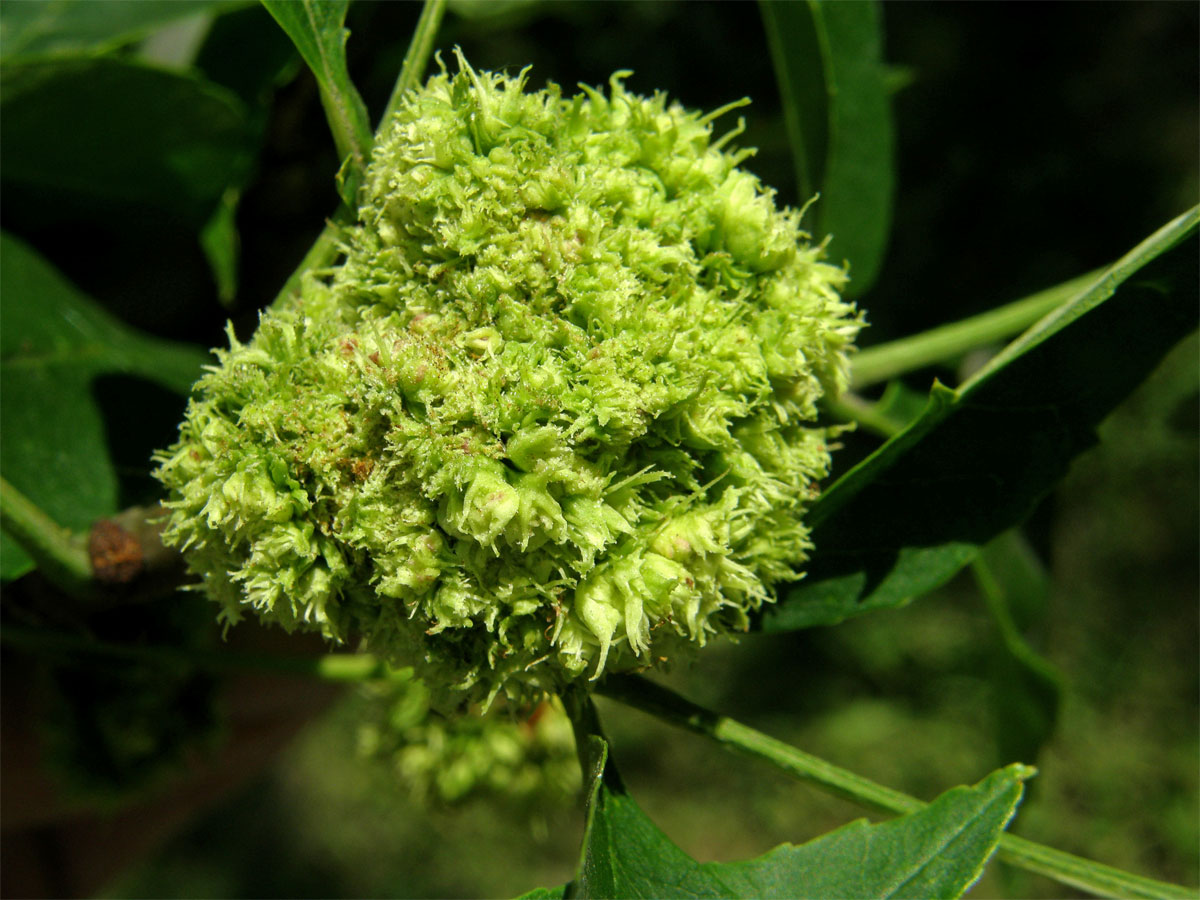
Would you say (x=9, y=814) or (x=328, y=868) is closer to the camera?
(x=9, y=814)

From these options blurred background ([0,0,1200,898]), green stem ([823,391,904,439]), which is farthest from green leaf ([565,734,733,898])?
blurred background ([0,0,1200,898])

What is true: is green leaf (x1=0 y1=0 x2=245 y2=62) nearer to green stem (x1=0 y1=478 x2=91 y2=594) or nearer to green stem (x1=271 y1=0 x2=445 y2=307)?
green stem (x1=271 y1=0 x2=445 y2=307)

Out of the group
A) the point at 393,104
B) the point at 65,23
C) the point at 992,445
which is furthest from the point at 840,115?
the point at 65,23

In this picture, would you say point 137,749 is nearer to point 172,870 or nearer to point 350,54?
point 350,54

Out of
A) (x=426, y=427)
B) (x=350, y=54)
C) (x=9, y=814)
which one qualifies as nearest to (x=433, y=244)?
(x=426, y=427)

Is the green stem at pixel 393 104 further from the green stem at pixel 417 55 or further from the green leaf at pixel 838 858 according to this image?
the green leaf at pixel 838 858

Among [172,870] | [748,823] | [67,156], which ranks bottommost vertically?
[172,870]

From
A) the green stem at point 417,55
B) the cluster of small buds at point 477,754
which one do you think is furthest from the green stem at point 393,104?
the cluster of small buds at point 477,754
